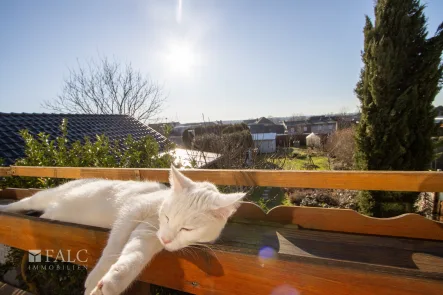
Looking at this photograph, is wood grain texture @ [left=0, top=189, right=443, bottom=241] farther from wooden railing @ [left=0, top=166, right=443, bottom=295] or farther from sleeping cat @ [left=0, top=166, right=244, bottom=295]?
sleeping cat @ [left=0, top=166, right=244, bottom=295]

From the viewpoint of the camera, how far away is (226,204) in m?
0.91

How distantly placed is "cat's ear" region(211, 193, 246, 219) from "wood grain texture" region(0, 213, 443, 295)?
0.36 ft

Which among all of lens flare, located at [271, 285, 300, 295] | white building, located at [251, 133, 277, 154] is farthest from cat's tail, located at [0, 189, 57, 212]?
white building, located at [251, 133, 277, 154]

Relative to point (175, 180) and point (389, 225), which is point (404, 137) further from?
point (175, 180)

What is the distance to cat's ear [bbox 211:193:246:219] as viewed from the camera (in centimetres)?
91

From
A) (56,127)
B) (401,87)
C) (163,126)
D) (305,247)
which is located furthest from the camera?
(56,127)

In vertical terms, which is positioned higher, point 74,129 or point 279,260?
point 74,129

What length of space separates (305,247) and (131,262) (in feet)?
2.23

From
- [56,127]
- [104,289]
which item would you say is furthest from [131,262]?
[56,127]

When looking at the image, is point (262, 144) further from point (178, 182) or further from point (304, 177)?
point (178, 182)

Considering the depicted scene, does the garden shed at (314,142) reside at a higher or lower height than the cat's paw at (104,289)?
lower

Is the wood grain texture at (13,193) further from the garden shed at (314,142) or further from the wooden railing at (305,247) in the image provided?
the garden shed at (314,142)

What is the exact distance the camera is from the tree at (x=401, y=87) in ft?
13.9

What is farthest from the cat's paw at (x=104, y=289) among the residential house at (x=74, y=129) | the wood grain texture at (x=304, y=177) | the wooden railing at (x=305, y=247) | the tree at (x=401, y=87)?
the tree at (x=401, y=87)
